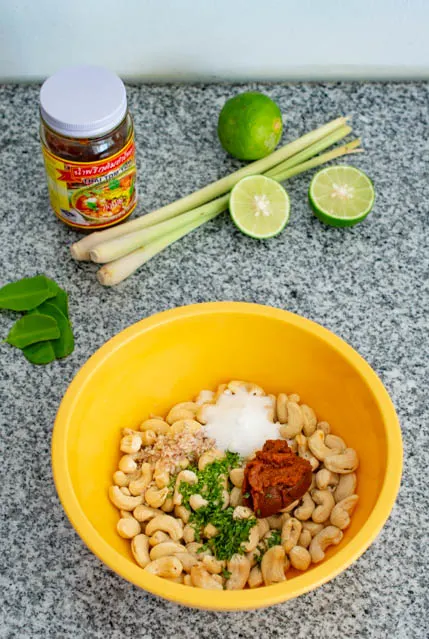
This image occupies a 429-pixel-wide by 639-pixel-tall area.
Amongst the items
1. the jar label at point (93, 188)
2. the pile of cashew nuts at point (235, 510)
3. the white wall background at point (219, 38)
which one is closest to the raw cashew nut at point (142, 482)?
the pile of cashew nuts at point (235, 510)

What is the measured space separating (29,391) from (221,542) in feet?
0.97

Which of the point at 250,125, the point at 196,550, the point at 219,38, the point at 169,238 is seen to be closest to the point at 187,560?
the point at 196,550

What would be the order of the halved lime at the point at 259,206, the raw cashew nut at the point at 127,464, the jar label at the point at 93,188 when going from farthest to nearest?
1. the halved lime at the point at 259,206
2. the jar label at the point at 93,188
3. the raw cashew nut at the point at 127,464

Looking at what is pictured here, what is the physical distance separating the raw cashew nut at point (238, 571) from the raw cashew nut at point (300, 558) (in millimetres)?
42

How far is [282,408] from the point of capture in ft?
2.99

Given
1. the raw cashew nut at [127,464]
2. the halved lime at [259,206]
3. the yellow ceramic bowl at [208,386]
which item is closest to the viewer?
the yellow ceramic bowl at [208,386]

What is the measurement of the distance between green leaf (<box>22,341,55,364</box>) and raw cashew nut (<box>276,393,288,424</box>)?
0.87ft

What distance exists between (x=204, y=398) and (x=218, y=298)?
0.17m

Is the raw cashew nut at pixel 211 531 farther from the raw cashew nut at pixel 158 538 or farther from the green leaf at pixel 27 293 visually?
the green leaf at pixel 27 293

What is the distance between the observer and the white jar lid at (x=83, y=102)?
92cm

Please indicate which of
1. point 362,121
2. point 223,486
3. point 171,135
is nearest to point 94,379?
point 223,486

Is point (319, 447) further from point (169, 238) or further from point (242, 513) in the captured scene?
point (169, 238)

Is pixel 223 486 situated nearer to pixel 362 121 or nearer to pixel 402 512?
pixel 402 512

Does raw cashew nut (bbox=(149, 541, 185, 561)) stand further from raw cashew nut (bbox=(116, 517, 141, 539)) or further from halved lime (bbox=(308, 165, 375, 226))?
halved lime (bbox=(308, 165, 375, 226))
